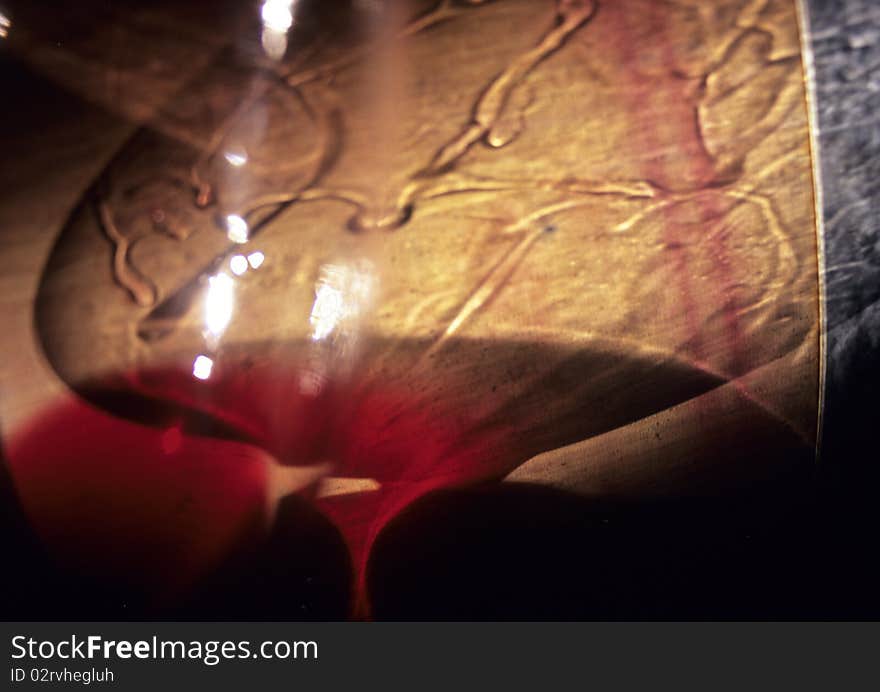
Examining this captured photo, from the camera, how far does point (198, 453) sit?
606 millimetres

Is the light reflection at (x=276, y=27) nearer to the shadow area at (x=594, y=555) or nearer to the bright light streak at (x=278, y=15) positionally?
the bright light streak at (x=278, y=15)

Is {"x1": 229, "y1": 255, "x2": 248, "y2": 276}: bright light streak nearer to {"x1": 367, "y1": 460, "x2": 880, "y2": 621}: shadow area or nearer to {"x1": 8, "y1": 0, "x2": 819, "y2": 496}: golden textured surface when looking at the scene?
{"x1": 8, "y1": 0, "x2": 819, "y2": 496}: golden textured surface

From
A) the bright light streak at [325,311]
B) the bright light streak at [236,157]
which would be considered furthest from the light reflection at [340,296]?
the bright light streak at [236,157]

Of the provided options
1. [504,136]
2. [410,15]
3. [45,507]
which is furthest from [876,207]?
[45,507]

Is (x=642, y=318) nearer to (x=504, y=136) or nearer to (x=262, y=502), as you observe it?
(x=504, y=136)

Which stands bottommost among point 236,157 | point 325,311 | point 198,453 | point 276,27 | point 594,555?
point 594,555

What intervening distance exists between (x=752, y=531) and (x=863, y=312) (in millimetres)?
213

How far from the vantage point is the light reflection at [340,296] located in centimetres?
60

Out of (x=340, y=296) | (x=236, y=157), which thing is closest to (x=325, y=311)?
(x=340, y=296)

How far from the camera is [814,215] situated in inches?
23.3

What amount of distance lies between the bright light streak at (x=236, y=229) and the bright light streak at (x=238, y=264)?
15 millimetres

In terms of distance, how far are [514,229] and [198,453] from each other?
334 mm

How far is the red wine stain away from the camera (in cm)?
61

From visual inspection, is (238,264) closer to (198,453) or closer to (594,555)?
(198,453)
